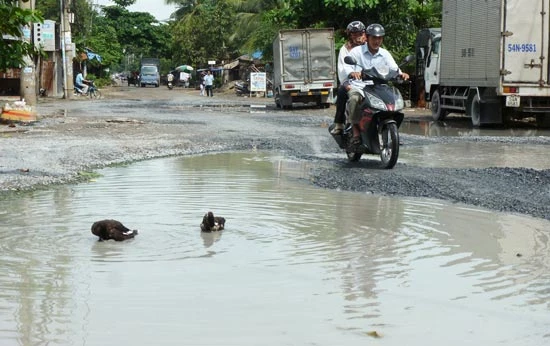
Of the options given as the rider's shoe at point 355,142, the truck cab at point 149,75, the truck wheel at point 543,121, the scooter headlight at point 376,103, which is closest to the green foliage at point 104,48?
the truck cab at point 149,75

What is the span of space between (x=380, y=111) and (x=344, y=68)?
0.73 m

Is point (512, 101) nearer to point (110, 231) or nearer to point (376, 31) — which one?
point (376, 31)

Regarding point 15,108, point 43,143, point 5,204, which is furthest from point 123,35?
point 5,204

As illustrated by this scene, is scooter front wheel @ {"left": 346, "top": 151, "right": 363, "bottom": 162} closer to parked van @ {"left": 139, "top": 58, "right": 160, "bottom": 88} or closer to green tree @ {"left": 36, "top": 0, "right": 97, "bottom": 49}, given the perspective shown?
green tree @ {"left": 36, "top": 0, "right": 97, "bottom": 49}

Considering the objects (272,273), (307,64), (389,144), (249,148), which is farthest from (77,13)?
(272,273)

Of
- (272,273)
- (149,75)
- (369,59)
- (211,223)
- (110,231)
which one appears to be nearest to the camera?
(272,273)

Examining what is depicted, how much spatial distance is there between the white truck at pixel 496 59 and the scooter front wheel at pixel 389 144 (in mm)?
8527

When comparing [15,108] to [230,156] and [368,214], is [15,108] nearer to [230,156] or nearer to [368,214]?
[230,156]

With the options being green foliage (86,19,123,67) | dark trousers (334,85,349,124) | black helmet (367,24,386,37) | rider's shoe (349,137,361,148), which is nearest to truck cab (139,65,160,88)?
green foliage (86,19,123,67)

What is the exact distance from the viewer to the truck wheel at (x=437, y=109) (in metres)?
22.2

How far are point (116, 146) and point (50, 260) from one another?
7317mm

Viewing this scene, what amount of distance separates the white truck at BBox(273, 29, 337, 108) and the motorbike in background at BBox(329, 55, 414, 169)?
65.8 feet

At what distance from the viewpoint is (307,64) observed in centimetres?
3019

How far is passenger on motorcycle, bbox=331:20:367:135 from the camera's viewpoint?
9.78 metres
